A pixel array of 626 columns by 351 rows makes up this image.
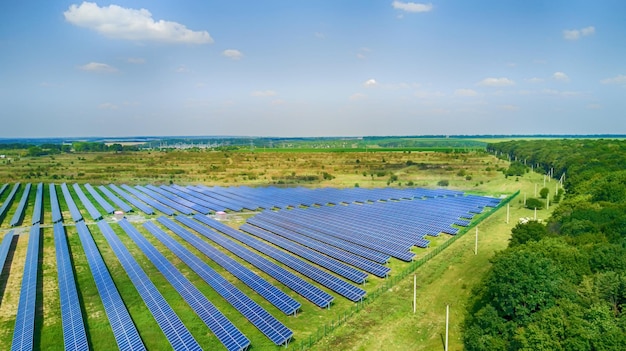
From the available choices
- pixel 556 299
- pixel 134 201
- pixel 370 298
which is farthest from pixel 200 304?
pixel 134 201

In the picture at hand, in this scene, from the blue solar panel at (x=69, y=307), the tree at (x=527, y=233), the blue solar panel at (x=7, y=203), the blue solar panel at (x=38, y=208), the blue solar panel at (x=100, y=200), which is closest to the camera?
the blue solar panel at (x=69, y=307)

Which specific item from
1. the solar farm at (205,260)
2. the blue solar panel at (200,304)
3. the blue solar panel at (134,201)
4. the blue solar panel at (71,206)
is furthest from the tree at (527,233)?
the blue solar panel at (71,206)

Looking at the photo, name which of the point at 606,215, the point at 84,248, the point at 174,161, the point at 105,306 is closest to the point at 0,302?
the point at 105,306

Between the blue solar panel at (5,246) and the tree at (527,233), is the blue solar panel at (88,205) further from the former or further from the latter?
the tree at (527,233)

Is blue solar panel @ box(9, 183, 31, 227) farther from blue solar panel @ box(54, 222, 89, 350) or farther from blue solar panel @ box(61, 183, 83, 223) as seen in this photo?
blue solar panel @ box(54, 222, 89, 350)

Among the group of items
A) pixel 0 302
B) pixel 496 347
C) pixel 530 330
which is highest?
pixel 530 330

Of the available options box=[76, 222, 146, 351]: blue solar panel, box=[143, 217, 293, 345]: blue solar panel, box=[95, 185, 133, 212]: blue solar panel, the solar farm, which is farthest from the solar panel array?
box=[143, 217, 293, 345]: blue solar panel

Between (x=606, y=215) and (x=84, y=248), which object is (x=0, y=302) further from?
(x=606, y=215)

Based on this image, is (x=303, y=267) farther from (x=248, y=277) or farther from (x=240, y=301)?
(x=240, y=301)
